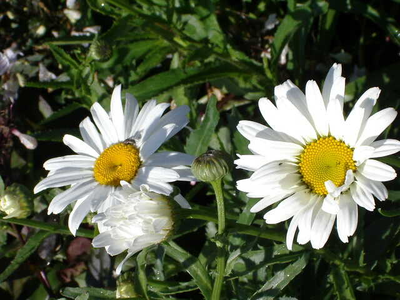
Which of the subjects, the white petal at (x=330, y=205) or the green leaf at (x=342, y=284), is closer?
the white petal at (x=330, y=205)

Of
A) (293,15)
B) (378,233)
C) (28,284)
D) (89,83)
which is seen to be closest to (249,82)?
(293,15)

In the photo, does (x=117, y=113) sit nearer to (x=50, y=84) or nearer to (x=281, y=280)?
(x=50, y=84)

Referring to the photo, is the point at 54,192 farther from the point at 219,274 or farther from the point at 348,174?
the point at 348,174

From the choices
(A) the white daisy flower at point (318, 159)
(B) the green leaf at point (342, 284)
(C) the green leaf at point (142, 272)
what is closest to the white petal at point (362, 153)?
(A) the white daisy flower at point (318, 159)

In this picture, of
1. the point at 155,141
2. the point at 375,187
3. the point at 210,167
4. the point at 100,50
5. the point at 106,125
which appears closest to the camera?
the point at 375,187

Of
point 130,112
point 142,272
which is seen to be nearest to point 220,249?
point 142,272

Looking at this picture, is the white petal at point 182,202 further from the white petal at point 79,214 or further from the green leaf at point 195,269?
the white petal at point 79,214
